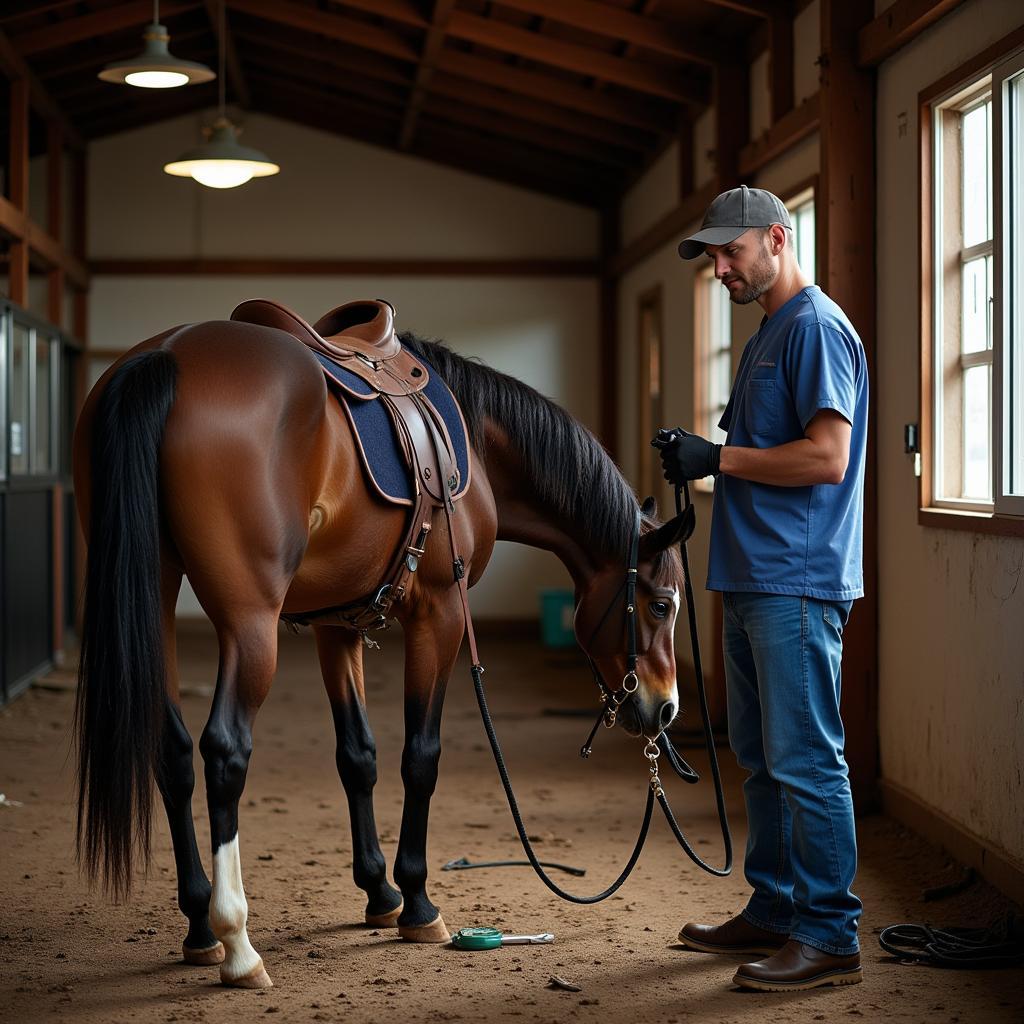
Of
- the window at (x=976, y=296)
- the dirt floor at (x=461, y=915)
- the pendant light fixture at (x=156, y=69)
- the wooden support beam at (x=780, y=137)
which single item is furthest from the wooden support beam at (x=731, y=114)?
the dirt floor at (x=461, y=915)

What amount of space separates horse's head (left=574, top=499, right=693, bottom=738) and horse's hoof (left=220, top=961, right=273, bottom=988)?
1.07m

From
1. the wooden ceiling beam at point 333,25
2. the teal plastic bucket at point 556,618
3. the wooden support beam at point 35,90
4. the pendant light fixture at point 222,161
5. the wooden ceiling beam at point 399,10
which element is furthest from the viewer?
the teal plastic bucket at point 556,618

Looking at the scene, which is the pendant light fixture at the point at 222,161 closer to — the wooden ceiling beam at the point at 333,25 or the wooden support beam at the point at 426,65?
the wooden support beam at the point at 426,65

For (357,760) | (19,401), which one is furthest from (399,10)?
(357,760)

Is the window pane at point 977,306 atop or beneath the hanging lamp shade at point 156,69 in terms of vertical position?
beneath

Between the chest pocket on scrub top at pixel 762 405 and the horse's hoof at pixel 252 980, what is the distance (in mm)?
1494

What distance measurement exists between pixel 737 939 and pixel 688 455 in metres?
1.10

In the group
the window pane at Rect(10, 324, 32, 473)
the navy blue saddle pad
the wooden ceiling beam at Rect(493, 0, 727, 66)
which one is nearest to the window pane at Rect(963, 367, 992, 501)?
the navy blue saddle pad

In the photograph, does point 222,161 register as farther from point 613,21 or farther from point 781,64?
point 781,64

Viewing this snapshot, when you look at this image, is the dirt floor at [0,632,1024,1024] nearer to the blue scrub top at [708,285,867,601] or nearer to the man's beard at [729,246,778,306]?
the blue scrub top at [708,285,867,601]

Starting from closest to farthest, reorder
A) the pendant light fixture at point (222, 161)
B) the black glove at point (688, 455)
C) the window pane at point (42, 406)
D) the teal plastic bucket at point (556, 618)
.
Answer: the black glove at point (688, 455) < the pendant light fixture at point (222, 161) < the window pane at point (42, 406) < the teal plastic bucket at point (556, 618)

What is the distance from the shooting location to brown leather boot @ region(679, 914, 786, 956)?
2867 millimetres

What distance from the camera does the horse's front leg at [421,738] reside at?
292 cm

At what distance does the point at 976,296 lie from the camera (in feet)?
12.5
